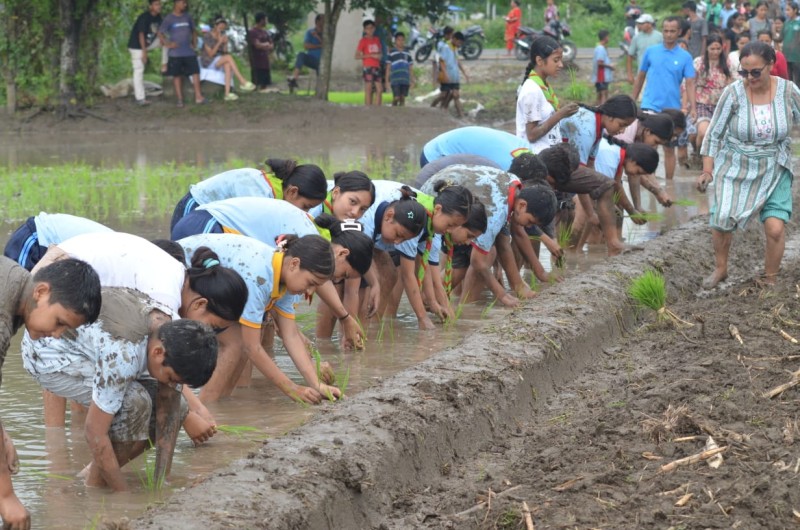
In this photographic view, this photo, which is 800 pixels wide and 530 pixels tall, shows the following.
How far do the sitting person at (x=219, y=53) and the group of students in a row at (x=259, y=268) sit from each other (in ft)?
40.3

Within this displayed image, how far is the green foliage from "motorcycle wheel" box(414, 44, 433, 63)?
20.7 metres

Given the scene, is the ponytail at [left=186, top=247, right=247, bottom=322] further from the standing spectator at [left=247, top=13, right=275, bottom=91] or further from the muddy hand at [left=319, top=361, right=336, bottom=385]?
the standing spectator at [left=247, top=13, right=275, bottom=91]

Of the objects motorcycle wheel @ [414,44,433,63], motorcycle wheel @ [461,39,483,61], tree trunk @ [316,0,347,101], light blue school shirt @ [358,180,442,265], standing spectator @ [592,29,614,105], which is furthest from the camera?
motorcycle wheel @ [461,39,483,61]

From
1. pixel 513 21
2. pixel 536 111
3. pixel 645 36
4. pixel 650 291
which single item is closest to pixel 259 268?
pixel 650 291

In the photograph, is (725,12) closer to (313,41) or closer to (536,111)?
(313,41)

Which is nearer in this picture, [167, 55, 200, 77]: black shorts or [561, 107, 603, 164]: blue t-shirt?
[561, 107, 603, 164]: blue t-shirt

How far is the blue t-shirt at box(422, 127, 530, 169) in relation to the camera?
28.6 feet

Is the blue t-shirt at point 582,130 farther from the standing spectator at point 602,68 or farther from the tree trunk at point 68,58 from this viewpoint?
the tree trunk at point 68,58

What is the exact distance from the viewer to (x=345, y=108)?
67.2 feet

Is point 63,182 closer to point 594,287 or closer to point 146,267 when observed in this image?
point 594,287

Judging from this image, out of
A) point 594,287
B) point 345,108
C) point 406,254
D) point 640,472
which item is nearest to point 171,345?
point 640,472

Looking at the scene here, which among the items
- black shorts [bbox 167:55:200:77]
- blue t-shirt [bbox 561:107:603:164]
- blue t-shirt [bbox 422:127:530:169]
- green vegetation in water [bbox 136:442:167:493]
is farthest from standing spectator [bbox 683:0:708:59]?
green vegetation in water [bbox 136:442:167:493]

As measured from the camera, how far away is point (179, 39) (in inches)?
767

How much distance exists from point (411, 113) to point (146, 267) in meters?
15.9
